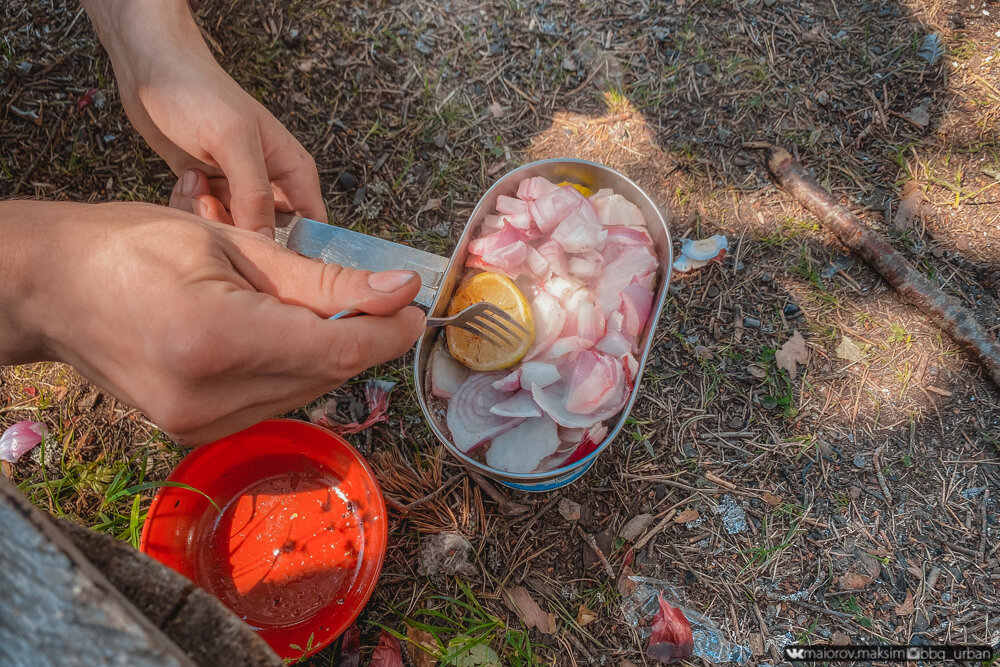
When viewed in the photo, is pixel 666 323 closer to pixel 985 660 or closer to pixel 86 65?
pixel 985 660

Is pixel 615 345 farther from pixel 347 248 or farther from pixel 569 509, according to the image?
pixel 347 248

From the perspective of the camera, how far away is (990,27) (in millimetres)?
2859

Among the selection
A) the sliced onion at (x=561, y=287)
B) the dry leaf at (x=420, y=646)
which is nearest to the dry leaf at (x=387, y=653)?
the dry leaf at (x=420, y=646)

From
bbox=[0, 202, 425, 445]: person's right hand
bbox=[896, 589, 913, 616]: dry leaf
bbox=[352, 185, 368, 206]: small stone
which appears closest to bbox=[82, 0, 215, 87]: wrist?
bbox=[0, 202, 425, 445]: person's right hand

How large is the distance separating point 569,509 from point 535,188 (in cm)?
126

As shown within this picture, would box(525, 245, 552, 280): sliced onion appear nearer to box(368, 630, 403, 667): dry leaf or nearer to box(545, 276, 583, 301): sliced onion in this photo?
box(545, 276, 583, 301): sliced onion

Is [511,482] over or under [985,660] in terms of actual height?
over

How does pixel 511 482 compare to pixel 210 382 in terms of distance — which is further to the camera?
pixel 511 482

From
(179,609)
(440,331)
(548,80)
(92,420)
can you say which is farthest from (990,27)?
(92,420)

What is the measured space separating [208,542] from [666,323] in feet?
6.66

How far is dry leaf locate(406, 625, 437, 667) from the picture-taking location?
2125 mm

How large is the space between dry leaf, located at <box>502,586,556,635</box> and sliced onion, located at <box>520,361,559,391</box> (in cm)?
83

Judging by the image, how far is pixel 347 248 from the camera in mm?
2055

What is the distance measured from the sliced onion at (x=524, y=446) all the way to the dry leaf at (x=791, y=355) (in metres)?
1.14
